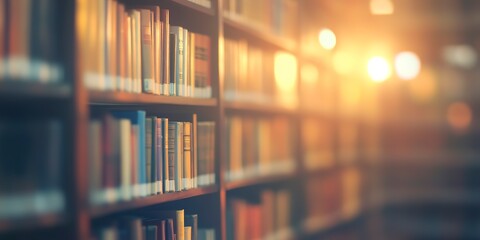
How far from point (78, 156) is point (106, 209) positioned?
10.2 inches

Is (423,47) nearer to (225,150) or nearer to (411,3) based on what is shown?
(411,3)

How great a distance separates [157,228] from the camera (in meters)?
2.26

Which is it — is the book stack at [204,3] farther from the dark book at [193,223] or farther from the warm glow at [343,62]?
the warm glow at [343,62]

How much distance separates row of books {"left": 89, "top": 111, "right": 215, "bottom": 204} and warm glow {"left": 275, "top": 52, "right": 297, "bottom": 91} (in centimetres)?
101

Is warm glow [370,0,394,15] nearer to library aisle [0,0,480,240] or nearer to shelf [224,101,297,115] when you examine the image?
library aisle [0,0,480,240]

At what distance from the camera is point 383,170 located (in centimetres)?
601

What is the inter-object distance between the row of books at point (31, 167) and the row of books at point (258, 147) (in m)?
1.20

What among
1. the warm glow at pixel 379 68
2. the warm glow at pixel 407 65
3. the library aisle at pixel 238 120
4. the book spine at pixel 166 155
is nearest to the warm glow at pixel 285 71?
the library aisle at pixel 238 120

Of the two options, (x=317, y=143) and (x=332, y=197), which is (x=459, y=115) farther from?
(x=317, y=143)

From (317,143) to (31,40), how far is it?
288cm

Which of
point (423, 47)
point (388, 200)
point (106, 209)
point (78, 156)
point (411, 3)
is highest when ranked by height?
point (411, 3)

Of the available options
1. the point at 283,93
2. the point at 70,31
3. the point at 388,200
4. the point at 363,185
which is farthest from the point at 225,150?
the point at 388,200

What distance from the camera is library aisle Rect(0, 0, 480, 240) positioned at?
1.73 metres

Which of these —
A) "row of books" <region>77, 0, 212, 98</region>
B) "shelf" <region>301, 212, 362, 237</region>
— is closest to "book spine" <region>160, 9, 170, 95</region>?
"row of books" <region>77, 0, 212, 98</region>
